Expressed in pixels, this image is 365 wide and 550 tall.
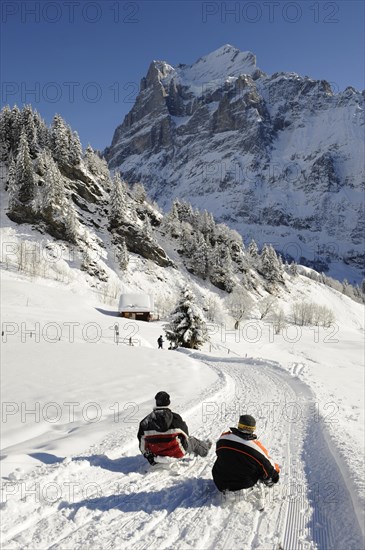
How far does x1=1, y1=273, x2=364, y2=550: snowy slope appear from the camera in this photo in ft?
15.0

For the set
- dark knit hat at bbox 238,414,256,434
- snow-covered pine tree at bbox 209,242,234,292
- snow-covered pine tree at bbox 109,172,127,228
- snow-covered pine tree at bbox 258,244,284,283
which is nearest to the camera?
dark knit hat at bbox 238,414,256,434

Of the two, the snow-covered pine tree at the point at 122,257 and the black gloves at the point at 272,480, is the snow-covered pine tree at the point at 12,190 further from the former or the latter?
the black gloves at the point at 272,480

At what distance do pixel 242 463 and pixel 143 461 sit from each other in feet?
8.19

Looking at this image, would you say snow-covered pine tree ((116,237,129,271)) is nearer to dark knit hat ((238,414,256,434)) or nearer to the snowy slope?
the snowy slope

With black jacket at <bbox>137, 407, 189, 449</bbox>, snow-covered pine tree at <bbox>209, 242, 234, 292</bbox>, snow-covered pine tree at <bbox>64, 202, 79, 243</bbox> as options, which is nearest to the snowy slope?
black jacket at <bbox>137, 407, 189, 449</bbox>

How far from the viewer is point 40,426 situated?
9672 mm

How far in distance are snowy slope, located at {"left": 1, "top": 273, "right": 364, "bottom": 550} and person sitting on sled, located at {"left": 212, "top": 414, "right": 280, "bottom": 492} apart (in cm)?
31

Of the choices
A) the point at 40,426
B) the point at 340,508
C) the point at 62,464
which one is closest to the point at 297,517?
the point at 340,508

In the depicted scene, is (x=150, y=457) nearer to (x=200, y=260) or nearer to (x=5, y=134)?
(x=200, y=260)

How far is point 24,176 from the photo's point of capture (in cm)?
6831

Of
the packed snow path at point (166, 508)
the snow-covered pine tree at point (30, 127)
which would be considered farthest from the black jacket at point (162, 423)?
the snow-covered pine tree at point (30, 127)

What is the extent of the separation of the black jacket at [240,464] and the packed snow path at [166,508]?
0.33 metres

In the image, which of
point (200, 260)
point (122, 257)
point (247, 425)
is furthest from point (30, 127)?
point (247, 425)

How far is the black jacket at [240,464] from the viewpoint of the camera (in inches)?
207
